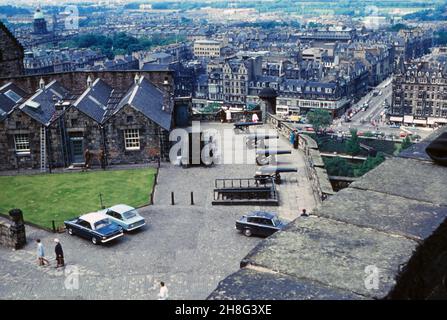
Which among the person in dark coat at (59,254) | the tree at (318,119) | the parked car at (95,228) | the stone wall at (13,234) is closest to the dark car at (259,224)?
the parked car at (95,228)

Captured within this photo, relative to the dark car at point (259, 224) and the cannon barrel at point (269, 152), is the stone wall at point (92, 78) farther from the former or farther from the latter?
the dark car at point (259, 224)

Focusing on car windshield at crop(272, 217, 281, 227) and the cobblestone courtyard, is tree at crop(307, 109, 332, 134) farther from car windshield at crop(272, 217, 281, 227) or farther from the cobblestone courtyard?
car windshield at crop(272, 217, 281, 227)

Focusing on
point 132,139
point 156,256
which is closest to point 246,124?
point 132,139

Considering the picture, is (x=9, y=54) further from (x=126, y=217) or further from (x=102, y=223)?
(x=102, y=223)

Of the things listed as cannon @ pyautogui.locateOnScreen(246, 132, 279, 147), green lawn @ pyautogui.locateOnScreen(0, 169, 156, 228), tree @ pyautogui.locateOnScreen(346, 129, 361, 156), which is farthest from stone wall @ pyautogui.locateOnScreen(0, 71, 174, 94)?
tree @ pyautogui.locateOnScreen(346, 129, 361, 156)

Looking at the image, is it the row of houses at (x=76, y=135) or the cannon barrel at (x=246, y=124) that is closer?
the row of houses at (x=76, y=135)
